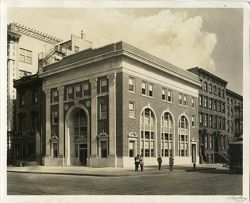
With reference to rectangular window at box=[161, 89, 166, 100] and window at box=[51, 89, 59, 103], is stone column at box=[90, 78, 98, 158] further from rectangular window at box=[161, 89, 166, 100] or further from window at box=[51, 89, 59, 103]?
rectangular window at box=[161, 89, 166, 100]

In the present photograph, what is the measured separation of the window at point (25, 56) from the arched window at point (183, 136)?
7.74 metres

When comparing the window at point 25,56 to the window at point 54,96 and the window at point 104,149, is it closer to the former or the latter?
the window at point 54,96

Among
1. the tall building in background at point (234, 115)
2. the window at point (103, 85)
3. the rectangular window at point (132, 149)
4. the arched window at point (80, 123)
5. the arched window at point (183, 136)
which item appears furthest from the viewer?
the arched window at point (80, 123)

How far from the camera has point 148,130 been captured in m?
18.0

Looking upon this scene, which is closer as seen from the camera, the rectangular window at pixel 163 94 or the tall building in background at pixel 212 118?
the tall building in background at pixel 212 118

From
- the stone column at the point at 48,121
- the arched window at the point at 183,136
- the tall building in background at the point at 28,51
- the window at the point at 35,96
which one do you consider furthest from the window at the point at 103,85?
the window at the point at 35,96

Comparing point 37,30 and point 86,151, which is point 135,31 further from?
point 86,151

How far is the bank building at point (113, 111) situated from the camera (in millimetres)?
17312

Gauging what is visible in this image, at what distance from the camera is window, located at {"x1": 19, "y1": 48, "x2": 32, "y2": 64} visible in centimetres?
1831

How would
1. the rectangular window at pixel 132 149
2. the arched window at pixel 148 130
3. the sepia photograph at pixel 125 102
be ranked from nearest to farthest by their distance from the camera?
the sepia photograph at pixel 125 102
the rectangular window at pixel 132 149
the arched window at pixel 148 130
